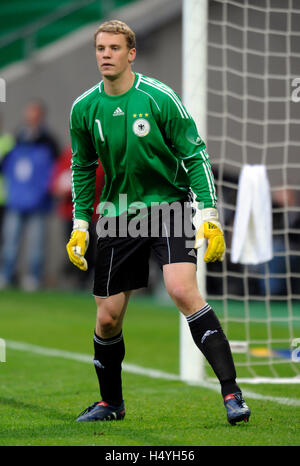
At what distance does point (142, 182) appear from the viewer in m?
4.45

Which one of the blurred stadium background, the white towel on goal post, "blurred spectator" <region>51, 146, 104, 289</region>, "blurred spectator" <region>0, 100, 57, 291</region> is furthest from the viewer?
"blurred spectator" <region>0, 100, 57, 291</region>

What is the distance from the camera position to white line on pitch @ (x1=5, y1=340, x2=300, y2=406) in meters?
5.20

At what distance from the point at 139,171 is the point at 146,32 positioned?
9586mm

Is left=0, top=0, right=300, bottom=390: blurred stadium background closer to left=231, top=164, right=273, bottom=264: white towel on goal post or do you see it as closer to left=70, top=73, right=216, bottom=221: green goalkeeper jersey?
left=231, top=164, right=273, bottom=264: white towel on goal post

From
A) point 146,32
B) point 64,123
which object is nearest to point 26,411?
point 146,32

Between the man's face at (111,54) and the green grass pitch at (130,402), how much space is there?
1698 millimetres

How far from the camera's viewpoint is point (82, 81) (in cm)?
1468

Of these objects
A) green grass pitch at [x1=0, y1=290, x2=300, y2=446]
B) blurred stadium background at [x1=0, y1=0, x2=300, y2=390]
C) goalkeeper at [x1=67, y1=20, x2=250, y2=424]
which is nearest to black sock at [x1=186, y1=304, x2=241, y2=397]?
goalkeeper at [x1=67, y1=20, x2=250, y2=424]

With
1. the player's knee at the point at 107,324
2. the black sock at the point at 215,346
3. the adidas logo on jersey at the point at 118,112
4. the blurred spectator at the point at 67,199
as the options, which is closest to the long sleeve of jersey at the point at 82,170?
the adidas logo on jersey at the point at 118,112

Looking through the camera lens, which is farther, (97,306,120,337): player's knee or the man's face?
(97,306,120,337): player's knee

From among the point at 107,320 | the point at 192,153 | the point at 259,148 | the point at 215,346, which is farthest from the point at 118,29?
the point at 259,148

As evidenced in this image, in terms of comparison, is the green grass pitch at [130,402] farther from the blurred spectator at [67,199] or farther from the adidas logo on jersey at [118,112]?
the blurred spectator at [67,199]

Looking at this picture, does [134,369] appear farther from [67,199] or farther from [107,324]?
[67,199]

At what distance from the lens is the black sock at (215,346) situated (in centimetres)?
430
